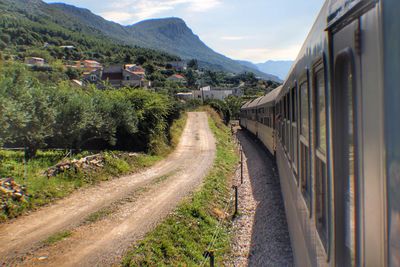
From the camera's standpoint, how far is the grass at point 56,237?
27.8ft

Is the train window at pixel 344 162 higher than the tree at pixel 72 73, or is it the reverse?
the tree at pixel 72 73

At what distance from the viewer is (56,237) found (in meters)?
8.75

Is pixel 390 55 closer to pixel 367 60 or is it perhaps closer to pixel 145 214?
pixel 367 60

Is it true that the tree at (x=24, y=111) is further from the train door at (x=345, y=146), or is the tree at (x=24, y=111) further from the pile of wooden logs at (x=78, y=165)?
the train door at (x=345, y=146)

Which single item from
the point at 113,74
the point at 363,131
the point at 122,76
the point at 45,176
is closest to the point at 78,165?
the point at 45,176

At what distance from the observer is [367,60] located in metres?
1.58

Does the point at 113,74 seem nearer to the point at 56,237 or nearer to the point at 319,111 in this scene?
the point at 56,237

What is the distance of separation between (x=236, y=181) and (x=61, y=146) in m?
7.48

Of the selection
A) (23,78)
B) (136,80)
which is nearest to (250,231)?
(23,78)

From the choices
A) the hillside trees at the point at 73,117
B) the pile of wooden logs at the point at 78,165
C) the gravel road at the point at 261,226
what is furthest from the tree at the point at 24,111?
the gravel road at the point at 261,226

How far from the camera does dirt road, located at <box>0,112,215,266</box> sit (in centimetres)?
790

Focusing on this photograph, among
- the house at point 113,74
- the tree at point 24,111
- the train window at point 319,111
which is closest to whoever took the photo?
the train window at point 319,111

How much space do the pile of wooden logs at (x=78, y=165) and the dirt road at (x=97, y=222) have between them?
38.9 inches

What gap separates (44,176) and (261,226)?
268 inches
